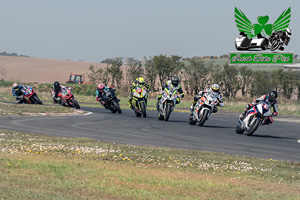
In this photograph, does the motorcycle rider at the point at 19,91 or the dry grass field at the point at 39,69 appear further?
the dry grass field at the point at 39,69

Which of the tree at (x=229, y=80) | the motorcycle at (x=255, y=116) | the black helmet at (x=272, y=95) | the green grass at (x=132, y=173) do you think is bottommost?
the green grass at (x=132, y=173)

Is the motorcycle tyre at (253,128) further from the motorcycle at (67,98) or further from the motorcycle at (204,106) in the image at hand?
the motorcycle at (67,98)

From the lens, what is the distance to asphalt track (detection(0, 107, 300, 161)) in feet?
53.2

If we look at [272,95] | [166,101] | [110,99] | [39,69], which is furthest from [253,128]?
[39,69]

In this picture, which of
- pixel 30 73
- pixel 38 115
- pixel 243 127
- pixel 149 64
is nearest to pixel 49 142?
pixel 243 127

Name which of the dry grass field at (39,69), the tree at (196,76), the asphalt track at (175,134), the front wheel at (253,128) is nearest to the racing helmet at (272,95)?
the front wheel at (253,128)

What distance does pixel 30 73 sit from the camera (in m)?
110

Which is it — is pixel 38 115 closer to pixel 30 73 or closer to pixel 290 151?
pixel 290 151

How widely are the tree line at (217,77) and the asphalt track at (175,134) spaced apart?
28495 mm

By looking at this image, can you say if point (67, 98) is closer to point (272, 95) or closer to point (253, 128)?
point (253, 128)

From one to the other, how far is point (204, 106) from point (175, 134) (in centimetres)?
392

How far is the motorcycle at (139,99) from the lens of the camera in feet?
90.4

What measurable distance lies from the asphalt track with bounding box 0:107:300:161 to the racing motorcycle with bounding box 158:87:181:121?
2.85ft

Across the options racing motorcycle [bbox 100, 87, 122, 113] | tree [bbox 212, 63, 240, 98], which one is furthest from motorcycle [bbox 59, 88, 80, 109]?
tree [bbox 212, 63, 240, 98]
